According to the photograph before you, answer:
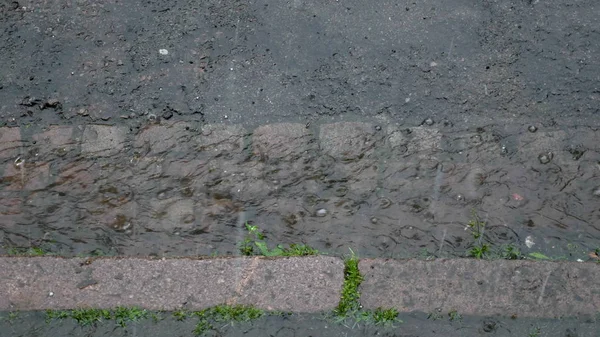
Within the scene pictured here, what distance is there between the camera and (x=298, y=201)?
414 centimetres

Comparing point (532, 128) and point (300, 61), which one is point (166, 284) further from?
point (532, 128)

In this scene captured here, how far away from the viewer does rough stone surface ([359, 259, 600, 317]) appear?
3957mm

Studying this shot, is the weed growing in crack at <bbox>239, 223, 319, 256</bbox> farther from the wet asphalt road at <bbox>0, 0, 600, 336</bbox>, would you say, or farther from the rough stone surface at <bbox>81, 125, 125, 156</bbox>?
the rough stone surface at <bbox>81, 125, 125, 156</bbox>

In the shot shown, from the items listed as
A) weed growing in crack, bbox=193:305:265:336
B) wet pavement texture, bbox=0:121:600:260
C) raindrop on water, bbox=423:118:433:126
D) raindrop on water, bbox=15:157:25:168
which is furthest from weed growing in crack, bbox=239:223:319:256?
raindrop on water, bbox=15:157:25:168

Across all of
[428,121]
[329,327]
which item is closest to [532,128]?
[428,121]

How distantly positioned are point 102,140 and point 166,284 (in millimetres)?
942

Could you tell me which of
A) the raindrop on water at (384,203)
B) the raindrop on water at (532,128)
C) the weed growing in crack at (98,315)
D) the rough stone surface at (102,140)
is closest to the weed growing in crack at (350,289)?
the raindrop on water at (384,203)

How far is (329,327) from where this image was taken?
3957mm

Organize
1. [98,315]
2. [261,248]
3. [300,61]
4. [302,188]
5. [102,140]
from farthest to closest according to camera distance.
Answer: [300,61] → [102,140] → [302,188] → [261,248] → [98,315]

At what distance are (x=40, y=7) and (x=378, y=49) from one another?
208cm

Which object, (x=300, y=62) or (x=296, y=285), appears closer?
(x=296, y=285)

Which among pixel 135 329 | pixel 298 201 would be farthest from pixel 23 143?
pixel 298 201

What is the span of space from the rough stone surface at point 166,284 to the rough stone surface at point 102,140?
2.11 ft

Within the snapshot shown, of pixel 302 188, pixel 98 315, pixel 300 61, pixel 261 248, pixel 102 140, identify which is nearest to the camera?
pixel 98 315
